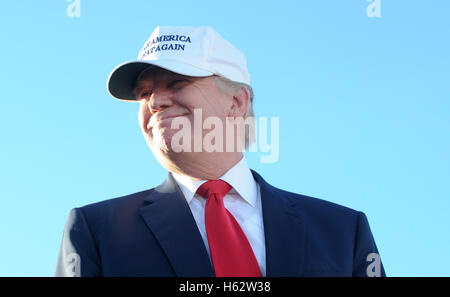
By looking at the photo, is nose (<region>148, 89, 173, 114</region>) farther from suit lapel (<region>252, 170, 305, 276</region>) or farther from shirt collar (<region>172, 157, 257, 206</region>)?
suit lapel (<region>252, 170, 305, 276</region>)

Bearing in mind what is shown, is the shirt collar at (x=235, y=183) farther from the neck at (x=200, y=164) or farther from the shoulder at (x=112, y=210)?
the shoulder at (x=112, y=210)

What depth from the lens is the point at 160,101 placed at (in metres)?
4.02

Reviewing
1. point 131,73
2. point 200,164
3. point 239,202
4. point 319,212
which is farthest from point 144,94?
point 319,212

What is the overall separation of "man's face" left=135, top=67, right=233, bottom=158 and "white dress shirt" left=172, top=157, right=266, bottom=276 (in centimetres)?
30

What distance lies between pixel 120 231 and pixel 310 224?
1192 millimetres

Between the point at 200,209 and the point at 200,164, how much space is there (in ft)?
0.90

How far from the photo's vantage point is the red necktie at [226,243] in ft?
12.3

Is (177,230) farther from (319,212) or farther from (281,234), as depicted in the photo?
(319,212)

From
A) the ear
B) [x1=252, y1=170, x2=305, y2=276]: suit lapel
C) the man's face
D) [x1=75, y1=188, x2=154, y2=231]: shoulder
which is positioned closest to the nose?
the man's face

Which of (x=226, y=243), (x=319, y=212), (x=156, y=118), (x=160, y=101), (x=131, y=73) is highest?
(x=131, y=73)

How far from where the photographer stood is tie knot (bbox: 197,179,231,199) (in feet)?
13.4

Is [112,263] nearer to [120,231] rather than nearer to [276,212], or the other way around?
[120,231]

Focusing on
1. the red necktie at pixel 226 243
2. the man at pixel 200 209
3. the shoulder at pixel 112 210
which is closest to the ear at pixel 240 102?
the man at pixel 200 209
